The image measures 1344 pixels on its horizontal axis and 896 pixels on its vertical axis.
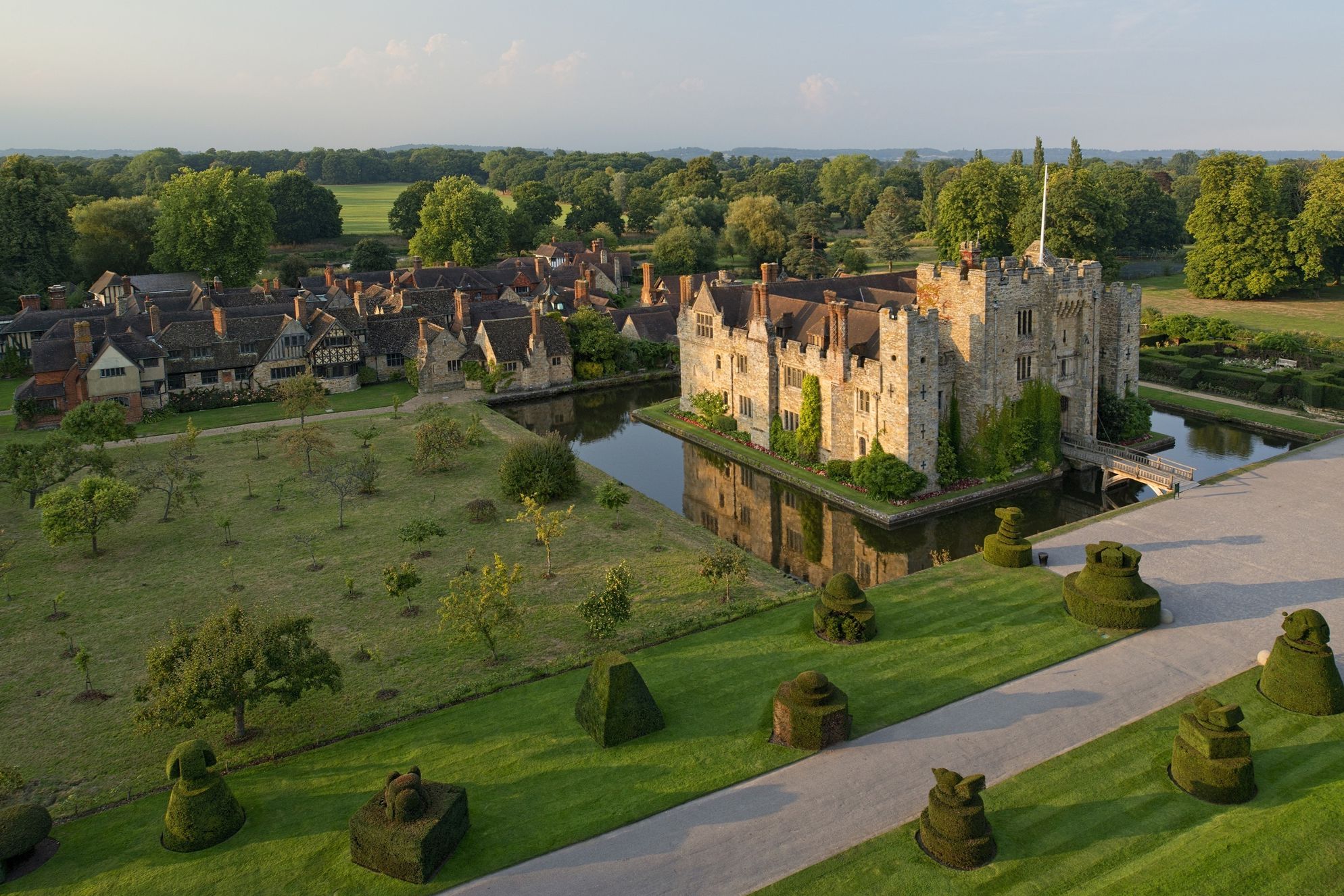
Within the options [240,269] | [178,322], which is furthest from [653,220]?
[178,322]

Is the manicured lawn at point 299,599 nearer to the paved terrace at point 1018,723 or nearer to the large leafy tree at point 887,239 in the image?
the paved terrace at point 1018,723

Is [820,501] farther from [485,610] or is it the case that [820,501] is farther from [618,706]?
[618,706]

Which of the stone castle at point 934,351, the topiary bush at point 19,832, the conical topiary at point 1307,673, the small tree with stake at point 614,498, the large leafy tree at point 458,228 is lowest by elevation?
the topiary bush at point 19,832

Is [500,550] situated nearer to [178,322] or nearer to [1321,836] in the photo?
[1321,836]

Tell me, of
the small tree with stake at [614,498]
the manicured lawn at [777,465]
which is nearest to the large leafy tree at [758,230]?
the manicured lawn at [777,465]

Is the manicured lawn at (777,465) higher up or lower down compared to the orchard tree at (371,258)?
lower down

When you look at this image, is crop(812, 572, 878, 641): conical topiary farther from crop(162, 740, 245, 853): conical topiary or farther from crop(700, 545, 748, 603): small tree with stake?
crop(162, 740, 245, 853): conical topiary

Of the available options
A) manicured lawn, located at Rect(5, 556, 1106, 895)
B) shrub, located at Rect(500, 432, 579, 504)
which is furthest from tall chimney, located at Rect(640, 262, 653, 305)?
manicured lawn, located at Rect(5, 556, 1106, 895)
